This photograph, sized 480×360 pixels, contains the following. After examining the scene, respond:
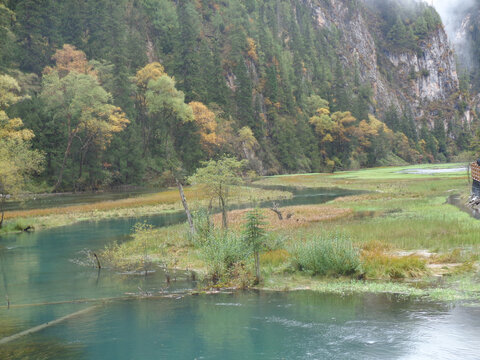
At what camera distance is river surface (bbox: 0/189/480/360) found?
12773 mm

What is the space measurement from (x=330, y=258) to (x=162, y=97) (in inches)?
3268

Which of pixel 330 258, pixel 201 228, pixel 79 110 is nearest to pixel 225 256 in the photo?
pixel 330 258

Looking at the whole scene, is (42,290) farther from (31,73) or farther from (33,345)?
(31,73)

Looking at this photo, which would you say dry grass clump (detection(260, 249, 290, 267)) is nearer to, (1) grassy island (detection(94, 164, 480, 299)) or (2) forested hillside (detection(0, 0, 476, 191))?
(1) grassy island (detection(94, 164, 480, 299))

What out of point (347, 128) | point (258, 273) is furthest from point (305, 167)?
point (258, 273)

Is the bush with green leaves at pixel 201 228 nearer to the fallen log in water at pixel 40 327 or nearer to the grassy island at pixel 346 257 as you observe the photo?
the grassy island at pixel 346 257

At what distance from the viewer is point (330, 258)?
19.7 meters

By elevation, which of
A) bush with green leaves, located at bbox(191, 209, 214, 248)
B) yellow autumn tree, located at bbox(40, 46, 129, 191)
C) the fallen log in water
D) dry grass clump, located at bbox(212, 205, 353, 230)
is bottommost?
the fallen log in water

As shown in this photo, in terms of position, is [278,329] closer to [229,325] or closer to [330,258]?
[229,325]

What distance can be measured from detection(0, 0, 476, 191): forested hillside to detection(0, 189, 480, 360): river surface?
34.9 metres

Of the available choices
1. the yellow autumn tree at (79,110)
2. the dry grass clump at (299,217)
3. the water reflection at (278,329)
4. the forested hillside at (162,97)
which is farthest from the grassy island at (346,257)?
the yellow autumn tree at (79,110)

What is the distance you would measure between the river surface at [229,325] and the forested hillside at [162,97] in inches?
1375

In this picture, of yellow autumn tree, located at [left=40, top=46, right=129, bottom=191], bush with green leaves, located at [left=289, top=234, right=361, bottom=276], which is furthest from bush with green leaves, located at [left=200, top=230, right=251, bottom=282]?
yellow autumn tree, located at [left=40, top=46, right=129, bottom=191]

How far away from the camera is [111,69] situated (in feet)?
316
